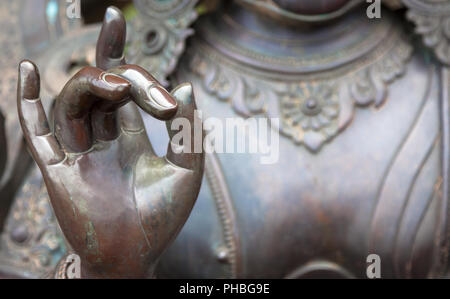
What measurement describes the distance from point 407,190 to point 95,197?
1.73 feet

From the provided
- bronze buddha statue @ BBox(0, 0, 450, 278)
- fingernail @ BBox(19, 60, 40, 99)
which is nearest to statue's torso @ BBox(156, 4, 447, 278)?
bronze buddha statue @ BBox(0, 0, 450, 278)

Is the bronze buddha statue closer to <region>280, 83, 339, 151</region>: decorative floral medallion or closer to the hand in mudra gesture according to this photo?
<region>280, 83, 339, 151</region>: decorative floral medallion

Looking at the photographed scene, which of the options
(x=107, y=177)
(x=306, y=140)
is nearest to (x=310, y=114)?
(x=306, y=140)

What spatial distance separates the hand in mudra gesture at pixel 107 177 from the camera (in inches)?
32.9

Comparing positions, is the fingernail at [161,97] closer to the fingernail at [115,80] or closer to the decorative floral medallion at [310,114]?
the fingernail at [115,80]

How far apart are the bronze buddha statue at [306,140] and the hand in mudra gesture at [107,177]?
0.19 meters

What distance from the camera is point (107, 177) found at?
86 centimetres

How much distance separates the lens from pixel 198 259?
1099 mm

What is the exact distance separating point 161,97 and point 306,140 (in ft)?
1.43

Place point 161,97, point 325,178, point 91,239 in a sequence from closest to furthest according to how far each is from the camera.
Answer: point 161,97, point 91,239, point 325,178

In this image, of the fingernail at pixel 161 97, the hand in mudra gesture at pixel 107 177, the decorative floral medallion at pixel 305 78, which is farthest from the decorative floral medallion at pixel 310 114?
the fingernail at pixel 161 97

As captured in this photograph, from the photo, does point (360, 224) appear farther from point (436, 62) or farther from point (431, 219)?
point (436, 62)

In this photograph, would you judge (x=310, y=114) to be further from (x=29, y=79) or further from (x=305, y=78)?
(x=29, y=79)

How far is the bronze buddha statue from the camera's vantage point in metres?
1.10
